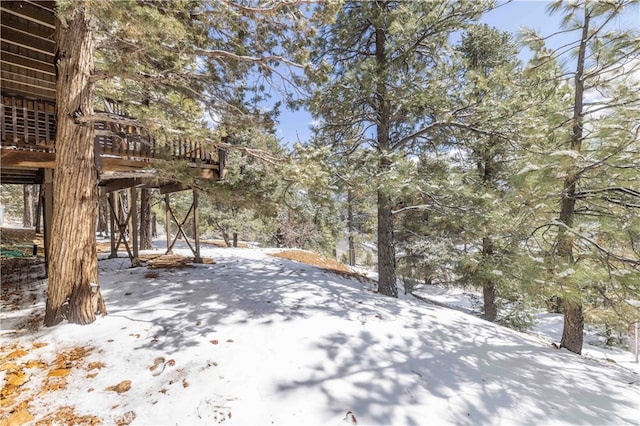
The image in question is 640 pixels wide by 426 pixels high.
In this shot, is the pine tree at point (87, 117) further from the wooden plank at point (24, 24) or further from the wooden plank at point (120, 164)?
the wooden plank at point (24, 24)

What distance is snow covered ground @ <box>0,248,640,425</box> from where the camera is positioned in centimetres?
241

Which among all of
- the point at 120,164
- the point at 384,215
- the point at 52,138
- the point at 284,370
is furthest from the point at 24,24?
the point at 384,215

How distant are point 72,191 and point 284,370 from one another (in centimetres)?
351

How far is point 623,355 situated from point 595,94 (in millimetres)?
→ 8884

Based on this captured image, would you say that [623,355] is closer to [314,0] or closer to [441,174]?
[441,174]

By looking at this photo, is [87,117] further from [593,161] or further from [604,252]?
[604,252]

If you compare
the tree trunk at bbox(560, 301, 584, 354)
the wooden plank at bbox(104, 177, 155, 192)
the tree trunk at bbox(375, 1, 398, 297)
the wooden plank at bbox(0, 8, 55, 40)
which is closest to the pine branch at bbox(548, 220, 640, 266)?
the tree trunk at bbox(560, 301, 584, 354)

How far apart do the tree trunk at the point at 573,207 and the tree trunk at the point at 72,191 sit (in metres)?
6.43

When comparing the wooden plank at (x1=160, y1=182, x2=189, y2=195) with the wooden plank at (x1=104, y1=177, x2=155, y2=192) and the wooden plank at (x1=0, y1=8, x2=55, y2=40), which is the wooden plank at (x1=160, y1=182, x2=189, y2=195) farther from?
the wooden plank at (x1=0, y1=8, x2=55, y2=40)

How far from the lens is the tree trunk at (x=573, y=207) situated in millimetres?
3951

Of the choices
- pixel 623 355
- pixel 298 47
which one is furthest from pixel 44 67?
Result: pixel 623 355

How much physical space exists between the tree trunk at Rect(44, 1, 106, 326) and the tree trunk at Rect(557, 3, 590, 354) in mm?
6434

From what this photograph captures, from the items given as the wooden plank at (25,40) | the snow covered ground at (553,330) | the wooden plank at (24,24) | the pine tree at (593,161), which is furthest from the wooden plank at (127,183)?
the snow covered ground at (553,330)

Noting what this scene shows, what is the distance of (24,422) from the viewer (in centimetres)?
212
